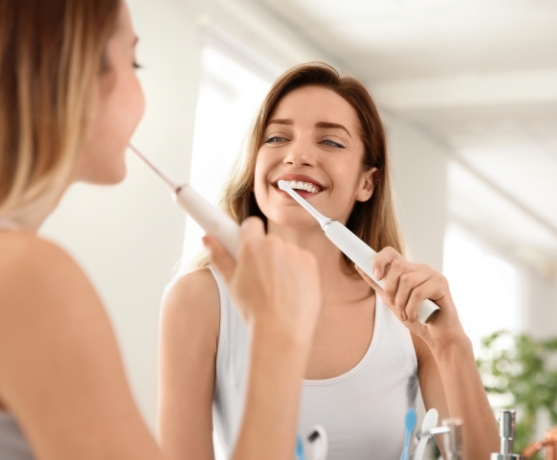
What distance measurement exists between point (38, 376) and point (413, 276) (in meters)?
0.61

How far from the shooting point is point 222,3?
2.74 meters

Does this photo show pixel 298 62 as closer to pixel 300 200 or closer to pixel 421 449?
pixel 300 200

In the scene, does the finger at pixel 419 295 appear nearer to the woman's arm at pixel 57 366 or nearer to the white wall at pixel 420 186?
the woman's arm at pixel 57 366

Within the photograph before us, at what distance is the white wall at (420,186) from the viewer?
13.0 ft

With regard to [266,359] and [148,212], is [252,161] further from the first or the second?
[148,212]

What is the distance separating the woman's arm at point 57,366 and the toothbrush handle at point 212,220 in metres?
0.16

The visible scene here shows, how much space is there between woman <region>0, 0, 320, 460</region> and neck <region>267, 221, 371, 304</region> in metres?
0.61

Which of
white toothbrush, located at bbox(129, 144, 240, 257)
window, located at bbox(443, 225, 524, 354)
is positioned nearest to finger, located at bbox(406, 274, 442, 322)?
white toothbrush, located at bbox(129, 144, 240, 257)

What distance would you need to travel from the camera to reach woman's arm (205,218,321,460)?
1.75 feet

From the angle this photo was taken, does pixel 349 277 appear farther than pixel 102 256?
No

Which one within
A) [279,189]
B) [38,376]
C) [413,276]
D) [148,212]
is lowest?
[38,376]

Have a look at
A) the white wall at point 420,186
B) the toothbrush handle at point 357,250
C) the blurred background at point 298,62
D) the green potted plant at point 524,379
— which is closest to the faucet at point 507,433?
the toothbrush handle at point 357,250

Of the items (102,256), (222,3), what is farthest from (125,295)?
(222,3)

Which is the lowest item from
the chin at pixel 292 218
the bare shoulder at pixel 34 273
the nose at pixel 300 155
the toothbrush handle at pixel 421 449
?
the toothbrush handle at pixel 421 449
